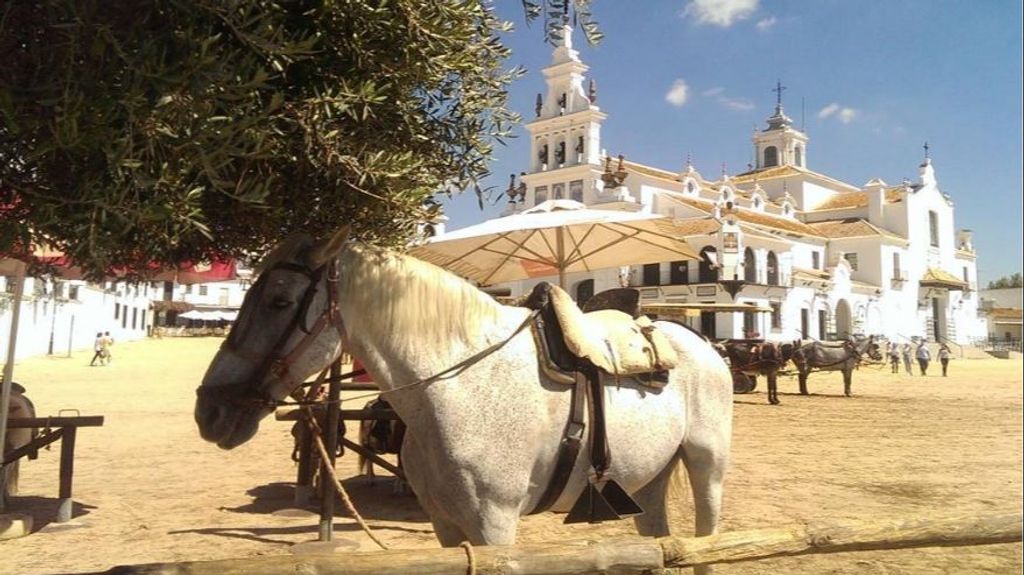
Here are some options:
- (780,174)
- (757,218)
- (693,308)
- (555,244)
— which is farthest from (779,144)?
(555,244)

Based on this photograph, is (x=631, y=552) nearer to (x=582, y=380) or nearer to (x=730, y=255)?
(x=582, y=380)

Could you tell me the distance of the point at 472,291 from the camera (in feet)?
9.16

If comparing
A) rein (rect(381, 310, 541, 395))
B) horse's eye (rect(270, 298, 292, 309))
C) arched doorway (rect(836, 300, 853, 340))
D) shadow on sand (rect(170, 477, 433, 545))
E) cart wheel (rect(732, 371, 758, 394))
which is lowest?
shadow on sand (rect(170, 477, 433, 545))

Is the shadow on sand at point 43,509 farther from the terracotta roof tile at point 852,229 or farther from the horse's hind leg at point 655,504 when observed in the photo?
the terracotta roof tile at point 852,229

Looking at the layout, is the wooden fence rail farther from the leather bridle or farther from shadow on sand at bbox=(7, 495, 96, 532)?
shadow on sand at bbox=(7, 495, 96, 532)

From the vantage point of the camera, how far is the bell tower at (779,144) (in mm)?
58625

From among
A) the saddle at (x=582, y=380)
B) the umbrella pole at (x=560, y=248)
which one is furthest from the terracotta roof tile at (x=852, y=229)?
the saddle at (x=582, y=380)

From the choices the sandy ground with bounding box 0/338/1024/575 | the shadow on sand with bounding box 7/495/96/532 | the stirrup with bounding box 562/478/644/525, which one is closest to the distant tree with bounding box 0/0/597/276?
the stirrup with bounding box 562/478/644/525

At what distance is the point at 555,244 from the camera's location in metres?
8.27

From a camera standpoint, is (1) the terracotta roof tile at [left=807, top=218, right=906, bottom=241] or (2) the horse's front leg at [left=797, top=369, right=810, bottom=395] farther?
(1) the terracotta roof tile at [left=807, top=218, right=906, bottom=241]

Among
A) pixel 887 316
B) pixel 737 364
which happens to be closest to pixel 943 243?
pixel 887 316

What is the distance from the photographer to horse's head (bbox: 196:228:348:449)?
7.80ft

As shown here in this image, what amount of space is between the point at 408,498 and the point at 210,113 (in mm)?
5463

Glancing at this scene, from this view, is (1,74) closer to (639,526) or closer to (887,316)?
(639,526)
